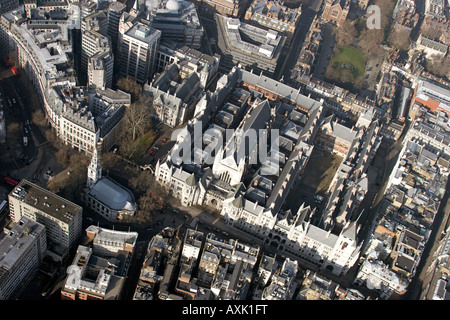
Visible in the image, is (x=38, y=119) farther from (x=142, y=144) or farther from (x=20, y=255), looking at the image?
(x=20, y=255)

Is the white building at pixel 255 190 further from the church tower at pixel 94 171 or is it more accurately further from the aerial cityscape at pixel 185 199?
the church tower at pixel 94 171

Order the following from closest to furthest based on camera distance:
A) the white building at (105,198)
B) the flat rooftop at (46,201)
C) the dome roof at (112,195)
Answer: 1. the flat rooftop at (46,201)
2. the white building at (105,198)
3. the dome roof at (112,195)

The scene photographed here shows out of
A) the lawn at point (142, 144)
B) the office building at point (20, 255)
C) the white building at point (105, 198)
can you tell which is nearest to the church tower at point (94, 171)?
the white building at point (105, 198)

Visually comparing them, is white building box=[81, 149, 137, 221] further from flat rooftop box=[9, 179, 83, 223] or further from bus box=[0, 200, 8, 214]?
bus box=[0, 200, 8, 214]

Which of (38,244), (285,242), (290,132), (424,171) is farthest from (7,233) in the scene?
(424,171)

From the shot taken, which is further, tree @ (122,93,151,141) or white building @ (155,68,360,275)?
tree @ (122,93,151,141)

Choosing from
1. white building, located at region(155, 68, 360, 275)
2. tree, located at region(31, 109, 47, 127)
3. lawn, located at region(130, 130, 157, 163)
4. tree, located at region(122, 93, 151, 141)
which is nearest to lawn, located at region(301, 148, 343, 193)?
white building, located at region(155, 68, 360, 275)

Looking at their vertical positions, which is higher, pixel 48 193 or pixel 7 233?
pixel 48 193
